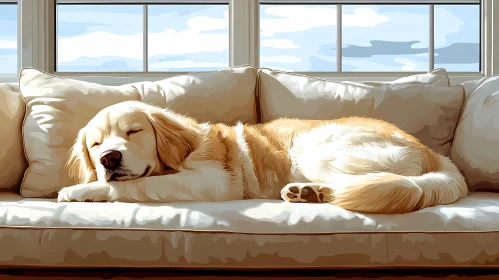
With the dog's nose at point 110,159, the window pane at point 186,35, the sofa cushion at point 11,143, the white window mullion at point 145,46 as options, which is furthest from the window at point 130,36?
the dog's nose at point 110,159

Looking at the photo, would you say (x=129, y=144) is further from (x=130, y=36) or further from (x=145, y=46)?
(x=130, y=36)

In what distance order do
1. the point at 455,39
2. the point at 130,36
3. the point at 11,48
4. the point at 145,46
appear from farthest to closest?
the point at 130,36 < the point at 455,39 < the point at 11,48 < the point at 145,46

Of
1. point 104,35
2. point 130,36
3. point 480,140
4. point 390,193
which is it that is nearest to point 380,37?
point 130,36

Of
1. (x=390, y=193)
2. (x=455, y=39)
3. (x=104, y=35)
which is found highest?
(x=104, y=35)

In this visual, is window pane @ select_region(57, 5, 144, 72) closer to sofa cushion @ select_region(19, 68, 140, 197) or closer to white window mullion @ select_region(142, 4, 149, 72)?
white window mullion @ select_region(142, 4, 149, 72)

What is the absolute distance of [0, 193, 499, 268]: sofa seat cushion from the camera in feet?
5.18

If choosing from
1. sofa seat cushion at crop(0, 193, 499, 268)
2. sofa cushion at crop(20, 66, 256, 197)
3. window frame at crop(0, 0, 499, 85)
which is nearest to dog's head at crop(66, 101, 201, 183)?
sofa cushion at crop(20, 66, 256, 197)

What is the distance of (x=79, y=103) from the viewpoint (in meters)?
2.28

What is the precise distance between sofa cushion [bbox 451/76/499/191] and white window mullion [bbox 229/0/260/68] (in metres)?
1.33

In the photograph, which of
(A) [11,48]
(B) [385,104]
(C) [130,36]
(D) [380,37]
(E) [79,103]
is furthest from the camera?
(C) [130,36]

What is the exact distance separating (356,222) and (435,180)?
387 millimetres

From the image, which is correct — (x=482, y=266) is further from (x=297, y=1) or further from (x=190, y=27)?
(x=190, y=27)

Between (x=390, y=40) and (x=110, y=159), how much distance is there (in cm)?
1682

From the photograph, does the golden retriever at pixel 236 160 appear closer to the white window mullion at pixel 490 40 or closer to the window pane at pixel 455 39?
the white window mullion at pixel 490 40
